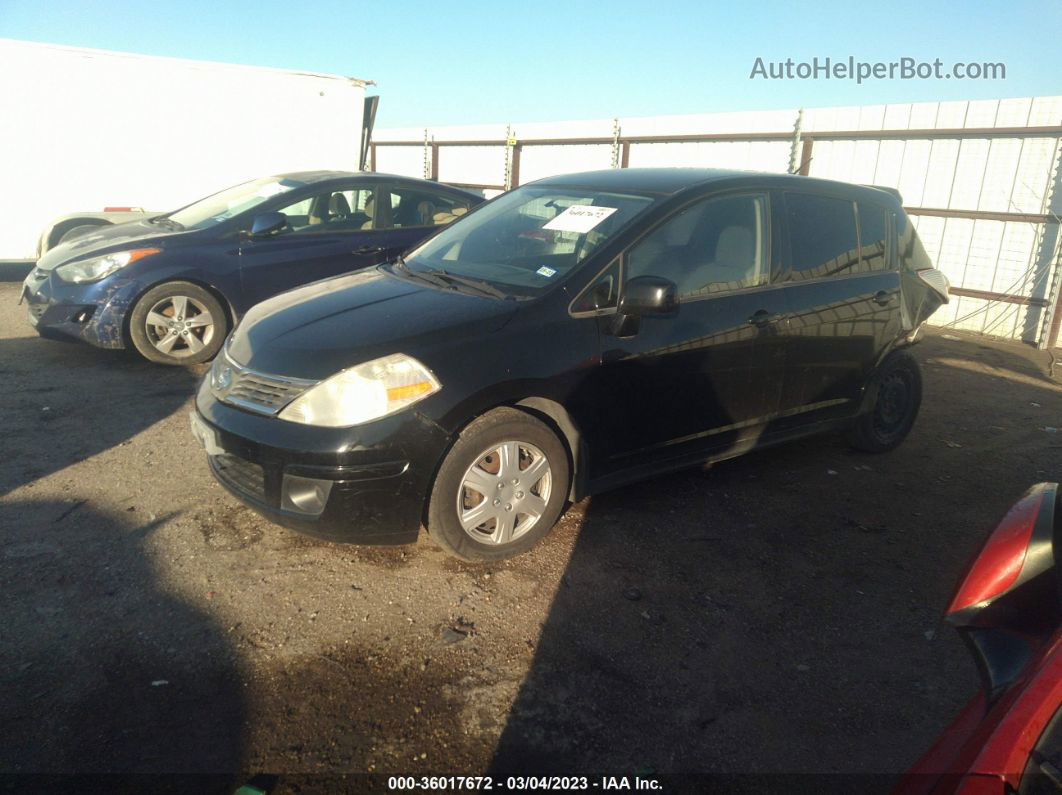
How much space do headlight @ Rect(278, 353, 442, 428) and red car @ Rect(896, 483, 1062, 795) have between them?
2.17m

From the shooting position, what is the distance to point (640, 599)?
3.52 meters

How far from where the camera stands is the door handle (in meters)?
4.33

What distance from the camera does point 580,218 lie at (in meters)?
4.30

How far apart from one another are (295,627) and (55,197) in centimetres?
934

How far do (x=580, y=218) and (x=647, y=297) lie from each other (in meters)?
0.80

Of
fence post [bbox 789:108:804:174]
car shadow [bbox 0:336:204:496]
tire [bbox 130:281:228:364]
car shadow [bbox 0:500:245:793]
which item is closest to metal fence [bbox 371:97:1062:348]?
fence post [bbox 789:108:804:174]

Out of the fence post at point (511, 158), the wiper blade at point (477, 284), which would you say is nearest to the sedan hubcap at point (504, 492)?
the wiper blade at point (477, 284)

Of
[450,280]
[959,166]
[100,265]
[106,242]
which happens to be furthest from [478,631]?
[959,166]

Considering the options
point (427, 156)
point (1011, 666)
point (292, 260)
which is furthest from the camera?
point (427, 156)

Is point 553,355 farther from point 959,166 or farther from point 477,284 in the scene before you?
point 959,166

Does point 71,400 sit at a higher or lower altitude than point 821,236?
lower

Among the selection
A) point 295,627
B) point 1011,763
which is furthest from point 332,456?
point 1011,763

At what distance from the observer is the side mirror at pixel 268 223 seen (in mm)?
6367

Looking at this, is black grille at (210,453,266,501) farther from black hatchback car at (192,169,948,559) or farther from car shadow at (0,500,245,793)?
car shadow at (0,500,245,793)
